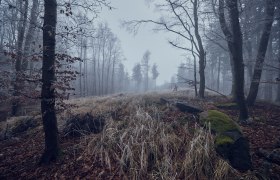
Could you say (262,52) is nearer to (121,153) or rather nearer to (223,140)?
(223,140)

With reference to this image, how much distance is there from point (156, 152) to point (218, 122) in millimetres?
2217

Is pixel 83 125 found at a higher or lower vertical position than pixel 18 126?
higher

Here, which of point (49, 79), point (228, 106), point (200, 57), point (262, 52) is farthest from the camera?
point (200, 57)

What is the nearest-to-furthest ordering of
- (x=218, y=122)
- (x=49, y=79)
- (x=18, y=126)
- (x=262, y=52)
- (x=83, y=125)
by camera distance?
(x=49, y=79), (x=218, y=122), (x=83, y=125), (x=18, y=126), (x=262, y=52)

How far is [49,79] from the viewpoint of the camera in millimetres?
6086

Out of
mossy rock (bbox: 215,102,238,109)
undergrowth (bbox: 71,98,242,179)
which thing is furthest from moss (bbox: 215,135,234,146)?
mossy rock (bbox: 215,102,238,109)

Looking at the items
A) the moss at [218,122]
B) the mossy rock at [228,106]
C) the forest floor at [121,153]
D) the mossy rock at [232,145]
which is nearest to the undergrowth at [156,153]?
the forest floor at [121,153]

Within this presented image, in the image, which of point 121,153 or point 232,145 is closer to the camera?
point 232,145

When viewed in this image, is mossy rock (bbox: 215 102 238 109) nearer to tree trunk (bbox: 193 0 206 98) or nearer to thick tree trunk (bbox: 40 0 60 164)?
tree trunk (bbox: 193 0 206 98)

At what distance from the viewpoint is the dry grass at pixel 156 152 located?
5.28 meters

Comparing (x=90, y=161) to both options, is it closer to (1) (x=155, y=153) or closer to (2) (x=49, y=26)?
(1) (x=155, y=153)

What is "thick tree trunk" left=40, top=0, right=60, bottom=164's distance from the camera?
6055 millimetres

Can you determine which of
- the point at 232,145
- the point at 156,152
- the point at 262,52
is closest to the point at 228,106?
the point at 262,52

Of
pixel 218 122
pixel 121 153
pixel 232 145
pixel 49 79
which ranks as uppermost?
pixel 49 79
